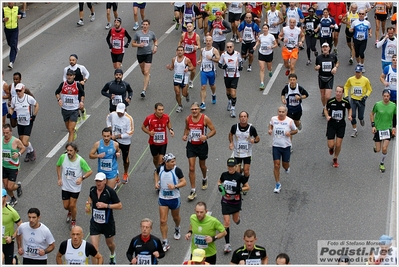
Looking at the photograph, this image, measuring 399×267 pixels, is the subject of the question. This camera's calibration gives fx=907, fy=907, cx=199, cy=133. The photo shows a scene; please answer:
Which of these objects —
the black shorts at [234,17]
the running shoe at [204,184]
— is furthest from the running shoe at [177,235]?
the black shorts at [234,17]

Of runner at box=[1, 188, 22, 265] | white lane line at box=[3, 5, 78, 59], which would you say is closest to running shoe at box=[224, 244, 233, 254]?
runner at box=[1, 188, 22, 265]

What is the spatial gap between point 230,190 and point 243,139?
1.94m

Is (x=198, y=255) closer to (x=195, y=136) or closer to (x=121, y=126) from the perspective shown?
(x=195, y=136)

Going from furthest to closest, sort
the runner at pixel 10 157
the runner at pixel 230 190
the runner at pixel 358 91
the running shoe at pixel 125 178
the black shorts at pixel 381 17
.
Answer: the black shorts at pixel 381 17, the runner at pixel 358 91, the running shoe at pixel 125 178, the runner at pixel 10 157, the runner at pixel 230 190

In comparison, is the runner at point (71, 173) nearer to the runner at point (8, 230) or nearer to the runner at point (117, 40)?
the runner at point (8, 230)

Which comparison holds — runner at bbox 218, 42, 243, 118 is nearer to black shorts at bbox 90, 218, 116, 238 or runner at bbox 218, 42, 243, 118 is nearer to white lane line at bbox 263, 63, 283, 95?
white lane line at bbox 263, 63, 283, 95

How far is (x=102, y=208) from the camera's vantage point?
14.4m

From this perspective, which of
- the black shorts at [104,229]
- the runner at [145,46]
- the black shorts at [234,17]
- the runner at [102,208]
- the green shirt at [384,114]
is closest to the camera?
the runner at [102,208]

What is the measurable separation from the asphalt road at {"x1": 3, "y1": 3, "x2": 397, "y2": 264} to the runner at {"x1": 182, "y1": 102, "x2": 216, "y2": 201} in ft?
2.14

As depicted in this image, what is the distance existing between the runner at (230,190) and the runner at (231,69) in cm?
546

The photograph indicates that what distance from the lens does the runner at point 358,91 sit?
19.3 metres

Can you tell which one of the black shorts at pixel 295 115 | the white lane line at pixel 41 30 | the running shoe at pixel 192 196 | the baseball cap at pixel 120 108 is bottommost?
the running shoe at pixel 192 196

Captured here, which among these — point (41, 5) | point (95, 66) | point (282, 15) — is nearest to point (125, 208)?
point (95, 66)

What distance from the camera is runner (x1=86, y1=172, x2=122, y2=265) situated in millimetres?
14398
